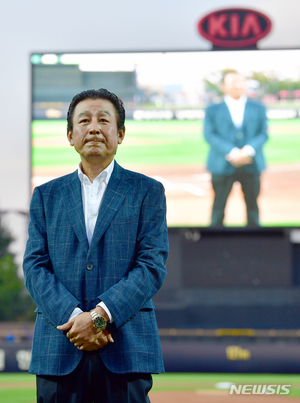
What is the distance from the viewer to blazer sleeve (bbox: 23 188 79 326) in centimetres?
149

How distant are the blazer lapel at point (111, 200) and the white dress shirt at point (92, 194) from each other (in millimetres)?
28

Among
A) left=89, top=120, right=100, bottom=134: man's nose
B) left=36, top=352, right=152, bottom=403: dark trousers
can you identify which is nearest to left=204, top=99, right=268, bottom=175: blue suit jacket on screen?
left=89, top=120, right=100, bottom=134: man's nose

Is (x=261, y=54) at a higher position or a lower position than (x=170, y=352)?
higher

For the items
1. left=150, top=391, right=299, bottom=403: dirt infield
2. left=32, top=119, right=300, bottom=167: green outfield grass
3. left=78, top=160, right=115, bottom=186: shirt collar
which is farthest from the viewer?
left=32, top=119, right=300, bottom=167: green outfield grass

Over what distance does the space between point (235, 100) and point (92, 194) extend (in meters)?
7.56

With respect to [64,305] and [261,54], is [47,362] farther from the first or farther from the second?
[261,54]

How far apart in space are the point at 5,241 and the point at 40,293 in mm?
33555

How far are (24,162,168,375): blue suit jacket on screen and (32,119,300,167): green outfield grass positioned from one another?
7.48 m

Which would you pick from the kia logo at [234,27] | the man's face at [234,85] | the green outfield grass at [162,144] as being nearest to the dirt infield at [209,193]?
the green outfield grass at [162,144]

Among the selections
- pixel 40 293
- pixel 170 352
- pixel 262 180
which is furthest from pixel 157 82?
pixel 40 293

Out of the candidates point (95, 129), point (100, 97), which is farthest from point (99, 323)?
point (100, 97)

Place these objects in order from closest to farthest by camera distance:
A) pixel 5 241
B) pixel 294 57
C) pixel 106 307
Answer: pixel 106 307 < pixel 294 57 < pixel 5 241

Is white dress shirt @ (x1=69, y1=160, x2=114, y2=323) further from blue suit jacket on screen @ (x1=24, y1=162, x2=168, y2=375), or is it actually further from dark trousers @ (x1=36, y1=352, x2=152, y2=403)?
dark trousers @ (x1=36, y1=352, x2=152, y2=403)

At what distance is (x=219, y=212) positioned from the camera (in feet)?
29.7
